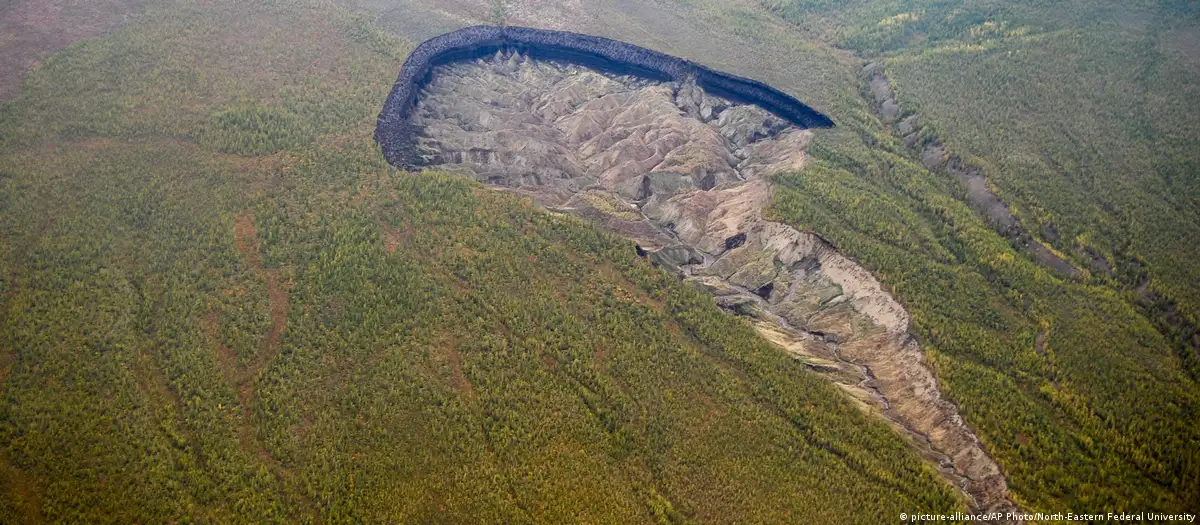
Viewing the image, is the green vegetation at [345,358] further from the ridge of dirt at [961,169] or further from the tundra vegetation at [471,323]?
the ridge of dirt at [961,169]

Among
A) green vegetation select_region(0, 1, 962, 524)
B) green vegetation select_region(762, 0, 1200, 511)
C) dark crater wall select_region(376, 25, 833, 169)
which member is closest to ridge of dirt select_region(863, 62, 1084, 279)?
green vegetation select_region(762, 0, 1200, 511)

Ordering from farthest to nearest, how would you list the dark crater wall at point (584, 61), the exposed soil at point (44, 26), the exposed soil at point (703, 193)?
the dark crater wall at point (584, 61)
the exposed soil at point (44, 26)
the exposed soil at point (703, 193)

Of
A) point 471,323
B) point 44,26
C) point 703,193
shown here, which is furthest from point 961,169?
point 44,26

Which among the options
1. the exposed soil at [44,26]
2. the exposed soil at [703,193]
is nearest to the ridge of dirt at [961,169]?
the exposed soil at [703,193]

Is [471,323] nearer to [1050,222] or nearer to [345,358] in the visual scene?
[345,358]

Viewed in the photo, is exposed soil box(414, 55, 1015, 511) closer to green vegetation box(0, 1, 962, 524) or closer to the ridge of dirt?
green vegetation box(0, 1, 962, 524)
